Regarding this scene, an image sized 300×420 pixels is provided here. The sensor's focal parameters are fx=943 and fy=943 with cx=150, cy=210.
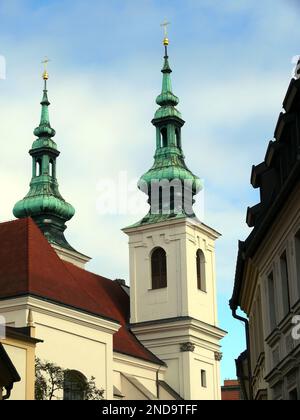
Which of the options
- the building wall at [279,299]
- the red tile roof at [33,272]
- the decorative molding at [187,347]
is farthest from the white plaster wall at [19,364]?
the decorative molding at [187,347]

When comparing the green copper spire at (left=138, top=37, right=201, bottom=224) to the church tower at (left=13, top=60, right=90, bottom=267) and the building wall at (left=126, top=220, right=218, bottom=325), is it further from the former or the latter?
the church tower at (left=13, top=60, right=90, bottom=267)

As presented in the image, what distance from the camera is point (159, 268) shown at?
163ft

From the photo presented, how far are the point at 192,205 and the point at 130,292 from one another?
604cm

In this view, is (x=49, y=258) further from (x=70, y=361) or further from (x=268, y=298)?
(x=268, y=298)

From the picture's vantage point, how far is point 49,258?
36.6 m

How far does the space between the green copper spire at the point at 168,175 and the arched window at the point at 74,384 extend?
1747 cm

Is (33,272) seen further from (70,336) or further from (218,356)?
(218,356)

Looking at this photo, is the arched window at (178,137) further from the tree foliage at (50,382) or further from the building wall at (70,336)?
the tree foliage at (50,382)

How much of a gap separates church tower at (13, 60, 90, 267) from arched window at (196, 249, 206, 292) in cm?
792

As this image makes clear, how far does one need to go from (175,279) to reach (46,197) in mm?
10650

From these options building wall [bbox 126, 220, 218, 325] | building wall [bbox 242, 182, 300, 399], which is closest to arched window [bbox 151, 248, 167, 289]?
building wall [bbox 126, 220, 218, 325]

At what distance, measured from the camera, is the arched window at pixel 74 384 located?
3322 centimetres

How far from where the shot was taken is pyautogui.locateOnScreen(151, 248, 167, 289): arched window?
49281 millimetres
